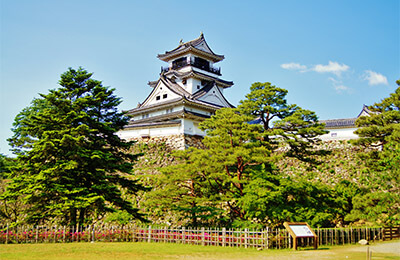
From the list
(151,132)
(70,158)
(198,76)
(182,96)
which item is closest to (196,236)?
(70,158)

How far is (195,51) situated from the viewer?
33.6 m

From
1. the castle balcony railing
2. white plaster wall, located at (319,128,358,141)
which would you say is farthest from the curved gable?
white plaster wall, located at (319,128,358,141)

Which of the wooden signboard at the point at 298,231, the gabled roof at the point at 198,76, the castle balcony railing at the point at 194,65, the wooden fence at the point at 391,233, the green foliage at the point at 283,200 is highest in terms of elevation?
the castle balcony railing at the point at 194,65

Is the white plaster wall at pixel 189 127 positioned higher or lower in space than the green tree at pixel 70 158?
higher

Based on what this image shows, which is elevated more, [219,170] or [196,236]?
[219,170]

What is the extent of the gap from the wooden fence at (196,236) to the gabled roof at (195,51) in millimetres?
21551

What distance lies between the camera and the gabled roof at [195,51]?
33.5 m

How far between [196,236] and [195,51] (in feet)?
75.2

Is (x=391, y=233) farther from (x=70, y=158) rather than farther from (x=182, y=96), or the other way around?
(x=182, y=96)

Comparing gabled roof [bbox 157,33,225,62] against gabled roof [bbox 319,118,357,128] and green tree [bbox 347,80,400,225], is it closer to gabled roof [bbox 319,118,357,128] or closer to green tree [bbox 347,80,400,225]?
gabled roof [bbox 319,118,357,128]

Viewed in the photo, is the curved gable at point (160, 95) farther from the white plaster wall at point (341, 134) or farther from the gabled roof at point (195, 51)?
the white plaster wall at point (341, 134)

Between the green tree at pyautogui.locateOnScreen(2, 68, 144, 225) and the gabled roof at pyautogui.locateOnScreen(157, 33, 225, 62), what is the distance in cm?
1814

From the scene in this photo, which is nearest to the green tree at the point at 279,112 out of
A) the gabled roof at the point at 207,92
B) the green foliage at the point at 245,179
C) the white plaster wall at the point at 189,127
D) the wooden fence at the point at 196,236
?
the green foliage at the point at 245,179

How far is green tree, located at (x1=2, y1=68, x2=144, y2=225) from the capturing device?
552 inches
